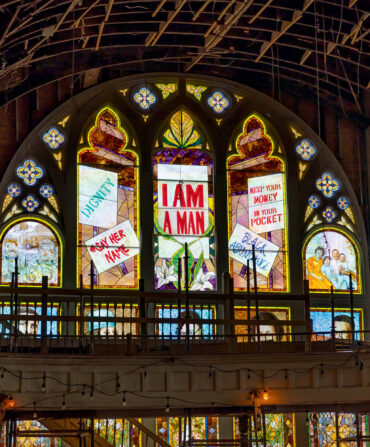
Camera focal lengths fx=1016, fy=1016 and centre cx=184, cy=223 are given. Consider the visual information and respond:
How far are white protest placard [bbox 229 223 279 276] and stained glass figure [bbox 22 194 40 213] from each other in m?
4.86

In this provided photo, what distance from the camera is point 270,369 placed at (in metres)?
17.1

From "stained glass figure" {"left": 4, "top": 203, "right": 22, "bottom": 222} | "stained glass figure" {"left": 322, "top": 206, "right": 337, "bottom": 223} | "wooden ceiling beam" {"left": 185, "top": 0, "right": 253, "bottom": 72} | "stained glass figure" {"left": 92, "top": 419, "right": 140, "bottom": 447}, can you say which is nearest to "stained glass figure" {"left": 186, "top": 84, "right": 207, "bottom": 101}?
"wooden ceiling beam" {"left": 185, "top": 0, "right": 253, "bottom": 72}

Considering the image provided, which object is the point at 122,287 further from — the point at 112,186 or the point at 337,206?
the point at 337,206

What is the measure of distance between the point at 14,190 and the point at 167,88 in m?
4.77

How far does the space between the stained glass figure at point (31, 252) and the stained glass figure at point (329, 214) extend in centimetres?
673

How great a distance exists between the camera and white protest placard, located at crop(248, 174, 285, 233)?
2544cm

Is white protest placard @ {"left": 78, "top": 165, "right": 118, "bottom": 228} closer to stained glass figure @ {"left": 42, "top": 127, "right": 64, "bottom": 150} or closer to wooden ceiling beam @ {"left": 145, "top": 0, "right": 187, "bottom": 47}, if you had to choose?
stained glass figure @ {"left": 42, "top": 127, "right": 64, "bottom": 150}

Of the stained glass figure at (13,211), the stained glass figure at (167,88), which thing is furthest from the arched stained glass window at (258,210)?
the stained glass figure at (13,211)

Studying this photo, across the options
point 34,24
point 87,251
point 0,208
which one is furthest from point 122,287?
point 34,24

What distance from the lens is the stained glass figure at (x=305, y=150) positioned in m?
26.0

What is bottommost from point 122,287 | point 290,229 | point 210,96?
point 122,287

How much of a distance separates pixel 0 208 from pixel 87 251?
→ 230cm

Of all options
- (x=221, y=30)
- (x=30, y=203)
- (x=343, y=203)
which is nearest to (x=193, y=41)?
(x=221, y=30)

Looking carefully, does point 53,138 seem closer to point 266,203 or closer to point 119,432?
point 266,203
